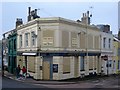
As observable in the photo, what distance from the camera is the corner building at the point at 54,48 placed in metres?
29.0

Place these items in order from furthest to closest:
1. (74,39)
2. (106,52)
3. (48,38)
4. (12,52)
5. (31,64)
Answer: (106,52) → (12,52) → (74,39) → (31,64) → (48,38)

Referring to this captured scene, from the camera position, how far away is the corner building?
29.0m

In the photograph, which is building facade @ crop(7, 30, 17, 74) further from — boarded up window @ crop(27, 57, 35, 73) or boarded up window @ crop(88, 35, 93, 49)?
boarded up window @ crop(88, 35, 93, 49)

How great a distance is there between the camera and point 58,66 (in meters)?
A: 28.8

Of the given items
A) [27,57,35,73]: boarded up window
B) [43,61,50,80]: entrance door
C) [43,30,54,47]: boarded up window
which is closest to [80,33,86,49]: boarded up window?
[43,30,54,47]: boarded up window

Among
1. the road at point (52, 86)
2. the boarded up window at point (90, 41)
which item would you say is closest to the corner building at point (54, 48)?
the boarded up window at point (90, 41)

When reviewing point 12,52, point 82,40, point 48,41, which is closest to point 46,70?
point 48,41

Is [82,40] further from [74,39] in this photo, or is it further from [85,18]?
[85,18]

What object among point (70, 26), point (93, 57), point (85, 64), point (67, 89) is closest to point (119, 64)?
point (93, 57)

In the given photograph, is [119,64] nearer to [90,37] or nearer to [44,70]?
[90,37]

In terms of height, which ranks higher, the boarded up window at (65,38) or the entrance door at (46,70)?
the boarded up window at (65,38)

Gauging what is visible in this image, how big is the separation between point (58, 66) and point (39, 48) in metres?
2.95

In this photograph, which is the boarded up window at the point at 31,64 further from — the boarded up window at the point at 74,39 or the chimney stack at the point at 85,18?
the chimney stack at the point at 85,18

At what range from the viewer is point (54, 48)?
A: 29062 mm
